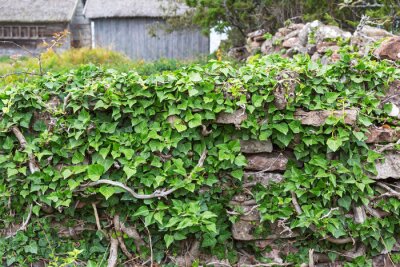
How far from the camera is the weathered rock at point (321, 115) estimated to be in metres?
3.57

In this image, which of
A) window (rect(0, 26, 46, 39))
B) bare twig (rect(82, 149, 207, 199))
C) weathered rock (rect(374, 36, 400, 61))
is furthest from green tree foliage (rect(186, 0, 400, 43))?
window (rect(0, 26, 46, 39))

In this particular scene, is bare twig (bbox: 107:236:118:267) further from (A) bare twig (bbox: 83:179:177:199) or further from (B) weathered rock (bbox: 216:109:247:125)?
(B) weathered rock (bbox: 216:109:247:125)

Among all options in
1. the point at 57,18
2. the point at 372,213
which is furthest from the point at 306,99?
the point at 57,18

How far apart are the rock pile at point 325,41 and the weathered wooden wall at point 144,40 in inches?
459

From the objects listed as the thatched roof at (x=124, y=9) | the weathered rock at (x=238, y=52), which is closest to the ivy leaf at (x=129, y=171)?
the weathered rock at (x=238, y=52)

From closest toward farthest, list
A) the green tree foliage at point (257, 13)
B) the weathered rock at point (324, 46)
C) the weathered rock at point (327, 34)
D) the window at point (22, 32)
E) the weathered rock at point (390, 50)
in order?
the weathered rock at point (390, 50), the weathered rock at point (324, 46), the weathered rock at point (327, 34), the green tree foliage at point (257, 13), the window at point (22, 32)

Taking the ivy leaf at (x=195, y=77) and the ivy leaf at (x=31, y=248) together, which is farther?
the ivy leaf at (x=31, y=248)

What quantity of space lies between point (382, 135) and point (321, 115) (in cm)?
56

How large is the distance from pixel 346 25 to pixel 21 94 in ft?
26.3

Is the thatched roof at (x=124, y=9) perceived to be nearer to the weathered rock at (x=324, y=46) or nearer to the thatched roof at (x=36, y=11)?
the thatched roof at (x=36, y=11)

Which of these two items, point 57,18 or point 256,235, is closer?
point 256,235

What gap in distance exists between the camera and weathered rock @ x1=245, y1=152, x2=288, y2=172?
12.3ft

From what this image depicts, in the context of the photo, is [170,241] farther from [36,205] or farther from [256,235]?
[36,205]

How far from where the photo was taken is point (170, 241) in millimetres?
3541
